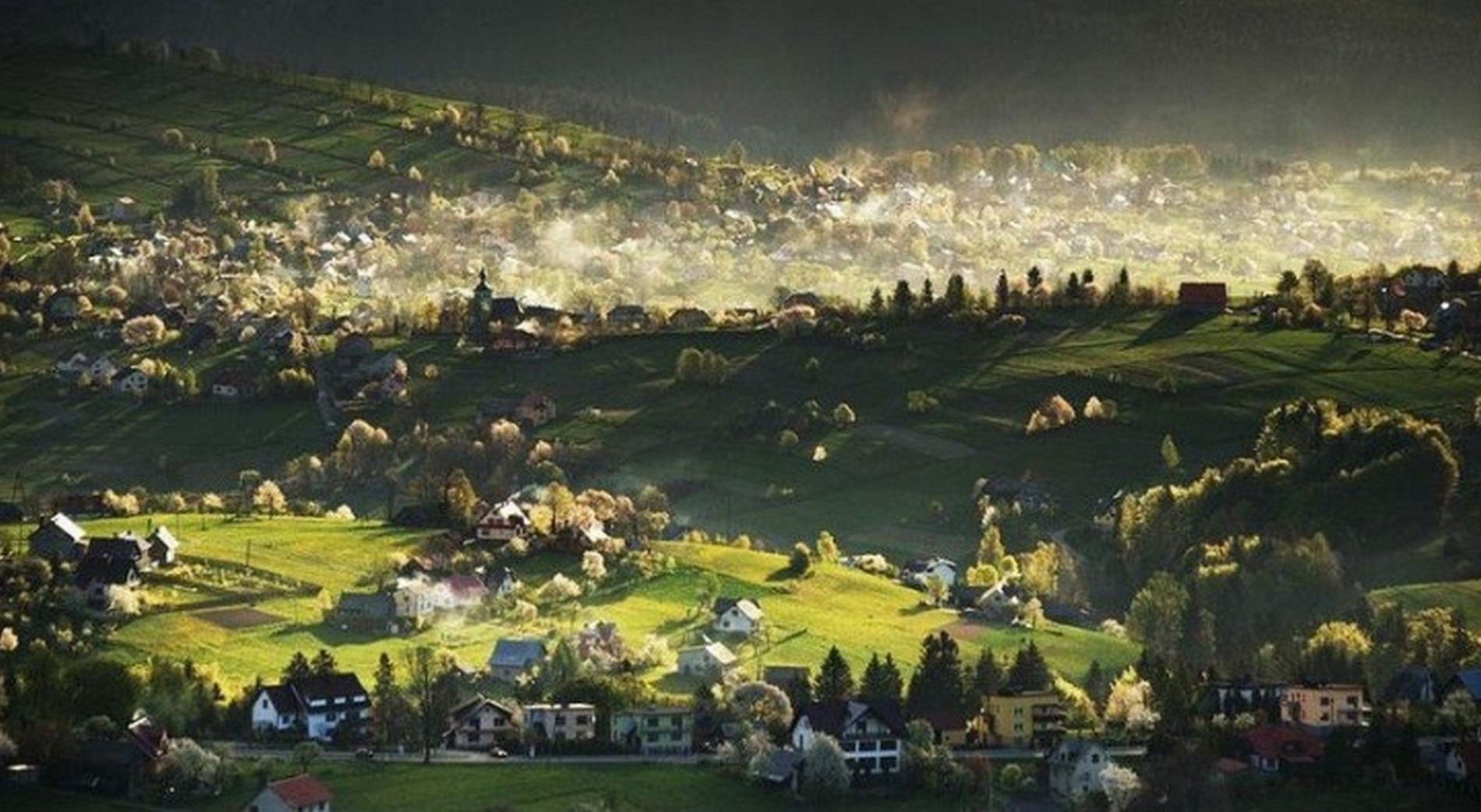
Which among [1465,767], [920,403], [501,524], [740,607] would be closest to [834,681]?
[740,607]

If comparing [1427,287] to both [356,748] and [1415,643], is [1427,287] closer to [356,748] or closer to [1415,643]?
[1415,643]

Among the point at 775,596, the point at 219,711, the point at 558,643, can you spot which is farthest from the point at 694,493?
the point at 219,711

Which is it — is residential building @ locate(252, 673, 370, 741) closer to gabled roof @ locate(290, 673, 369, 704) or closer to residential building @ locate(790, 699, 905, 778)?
gabled roof @ locate(290, 673, 369, 704)

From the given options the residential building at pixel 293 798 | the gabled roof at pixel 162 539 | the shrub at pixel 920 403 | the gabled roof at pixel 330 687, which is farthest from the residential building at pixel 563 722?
the shrub at pixel 920 403

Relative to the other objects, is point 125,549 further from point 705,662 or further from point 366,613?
point 705,662

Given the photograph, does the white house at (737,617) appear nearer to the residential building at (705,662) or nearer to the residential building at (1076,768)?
the residential building at (705,662)

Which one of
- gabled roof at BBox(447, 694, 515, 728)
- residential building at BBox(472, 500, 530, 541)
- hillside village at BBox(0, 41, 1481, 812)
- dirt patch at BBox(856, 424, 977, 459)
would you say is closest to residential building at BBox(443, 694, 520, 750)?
gabled roof at BBox(447, 694, 515, 728)
